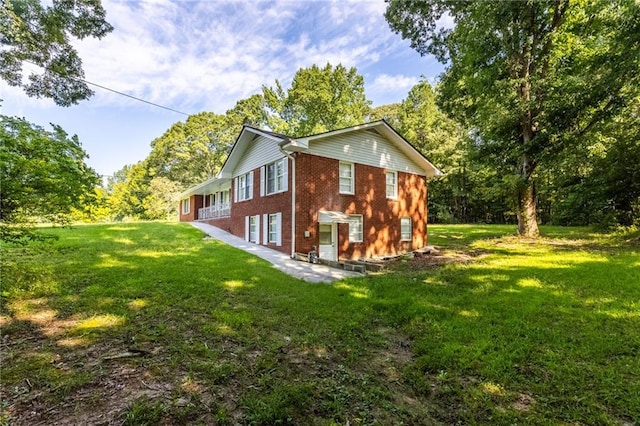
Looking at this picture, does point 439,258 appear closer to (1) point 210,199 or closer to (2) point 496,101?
(2) point 496,101

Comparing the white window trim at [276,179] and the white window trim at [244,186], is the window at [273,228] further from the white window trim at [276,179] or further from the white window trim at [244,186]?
the white window trim at [244,186]

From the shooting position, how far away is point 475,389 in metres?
3.52

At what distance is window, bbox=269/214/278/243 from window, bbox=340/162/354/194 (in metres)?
3.33

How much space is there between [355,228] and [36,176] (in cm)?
1120

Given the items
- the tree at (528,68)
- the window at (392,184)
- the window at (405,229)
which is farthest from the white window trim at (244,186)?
the tree at (528,68)

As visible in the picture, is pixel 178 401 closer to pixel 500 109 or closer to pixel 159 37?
pixel 159 37

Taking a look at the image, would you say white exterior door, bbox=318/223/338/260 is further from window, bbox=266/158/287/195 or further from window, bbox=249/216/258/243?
window, bbox=249/216/258/243

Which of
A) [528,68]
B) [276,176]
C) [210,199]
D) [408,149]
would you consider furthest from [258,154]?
[210,199]

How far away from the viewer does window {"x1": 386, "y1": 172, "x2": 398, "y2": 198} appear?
15.4 m

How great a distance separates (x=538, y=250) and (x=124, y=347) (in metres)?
13.6

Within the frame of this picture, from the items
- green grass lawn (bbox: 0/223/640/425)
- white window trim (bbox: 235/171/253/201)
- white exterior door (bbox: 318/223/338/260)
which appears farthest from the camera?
white window trim (bbox: 235/171/253/201)

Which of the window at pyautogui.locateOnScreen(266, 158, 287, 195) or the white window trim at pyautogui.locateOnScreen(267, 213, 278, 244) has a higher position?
the window at pyautogui.locateOnScreen(266, 158, 287, 195)

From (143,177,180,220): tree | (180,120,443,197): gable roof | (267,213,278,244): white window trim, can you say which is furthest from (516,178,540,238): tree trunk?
(143,177,180,220): tree

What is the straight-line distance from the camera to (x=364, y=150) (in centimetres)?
1430
